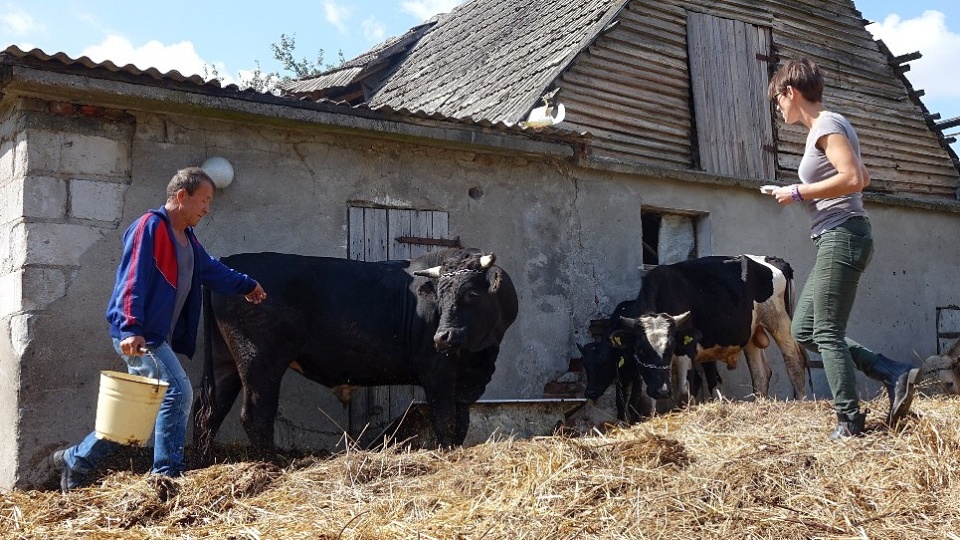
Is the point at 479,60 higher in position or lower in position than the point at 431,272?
higher

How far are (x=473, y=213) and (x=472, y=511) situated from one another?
17.2ft

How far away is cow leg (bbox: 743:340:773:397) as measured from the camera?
431 inches

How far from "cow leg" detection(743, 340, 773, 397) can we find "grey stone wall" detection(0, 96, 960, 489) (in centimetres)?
42

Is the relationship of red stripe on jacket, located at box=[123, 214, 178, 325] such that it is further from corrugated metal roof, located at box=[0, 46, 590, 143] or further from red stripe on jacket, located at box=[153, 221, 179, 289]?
corrugated metal roof, located at box=[0, 46, 590, 143]

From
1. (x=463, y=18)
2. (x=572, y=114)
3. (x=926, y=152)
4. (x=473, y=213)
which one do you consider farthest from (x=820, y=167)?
(x=463, y=18)

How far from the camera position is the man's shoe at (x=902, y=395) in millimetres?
5109

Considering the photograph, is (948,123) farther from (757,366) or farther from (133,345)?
(133,345)

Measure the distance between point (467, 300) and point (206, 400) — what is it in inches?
80.4

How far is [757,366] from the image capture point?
36.0 feet

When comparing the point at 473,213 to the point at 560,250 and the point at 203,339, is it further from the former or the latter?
the point at 203,339

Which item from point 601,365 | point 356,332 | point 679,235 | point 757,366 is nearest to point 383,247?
point 356,332

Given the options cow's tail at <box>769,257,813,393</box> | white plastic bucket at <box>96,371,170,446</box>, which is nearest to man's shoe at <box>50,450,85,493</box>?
white plastic bucket at <box>96,371,170,446</box>

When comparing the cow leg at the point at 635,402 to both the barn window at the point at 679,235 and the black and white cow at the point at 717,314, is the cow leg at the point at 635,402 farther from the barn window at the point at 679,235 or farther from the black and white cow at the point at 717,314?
the barn window at the point at 679,235

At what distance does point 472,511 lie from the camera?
4379mm
